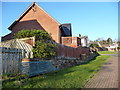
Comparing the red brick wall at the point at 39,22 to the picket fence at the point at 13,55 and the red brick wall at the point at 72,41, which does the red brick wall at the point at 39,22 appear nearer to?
the red brick wall at the point at 72,41

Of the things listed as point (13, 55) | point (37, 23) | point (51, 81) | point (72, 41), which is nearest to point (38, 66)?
point (13, 55)

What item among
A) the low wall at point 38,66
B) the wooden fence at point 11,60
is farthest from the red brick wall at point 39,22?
the wooden fence at point 11,60

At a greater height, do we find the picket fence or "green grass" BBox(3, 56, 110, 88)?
the picket fence

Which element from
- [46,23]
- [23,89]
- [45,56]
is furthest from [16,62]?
[46,23]

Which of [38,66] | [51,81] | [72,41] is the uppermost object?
[72,41]

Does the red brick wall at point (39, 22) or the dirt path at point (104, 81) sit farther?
the red brick wall at point (39, 22)

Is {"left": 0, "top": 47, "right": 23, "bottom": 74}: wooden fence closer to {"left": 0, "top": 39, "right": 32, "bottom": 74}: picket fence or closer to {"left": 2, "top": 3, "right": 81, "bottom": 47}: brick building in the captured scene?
{"left": 0, "top": 39, "right": 32, "bottom": 74}: picket fence

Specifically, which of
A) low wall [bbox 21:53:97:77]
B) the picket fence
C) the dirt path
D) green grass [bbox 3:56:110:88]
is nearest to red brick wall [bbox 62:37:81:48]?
low wall [bbox 21:53:97:77]

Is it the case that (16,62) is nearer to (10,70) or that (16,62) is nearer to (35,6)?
(10,70)

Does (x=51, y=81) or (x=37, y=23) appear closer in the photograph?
(x=51, y=81)

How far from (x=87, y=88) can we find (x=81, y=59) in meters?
12.4

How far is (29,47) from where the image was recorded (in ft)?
28.3

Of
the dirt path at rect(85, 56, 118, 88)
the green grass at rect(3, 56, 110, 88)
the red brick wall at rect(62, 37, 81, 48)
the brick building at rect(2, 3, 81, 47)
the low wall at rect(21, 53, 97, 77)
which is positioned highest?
the brick building at rect(2, 3, 81, 47)

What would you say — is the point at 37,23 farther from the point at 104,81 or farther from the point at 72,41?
the point at 104,81
